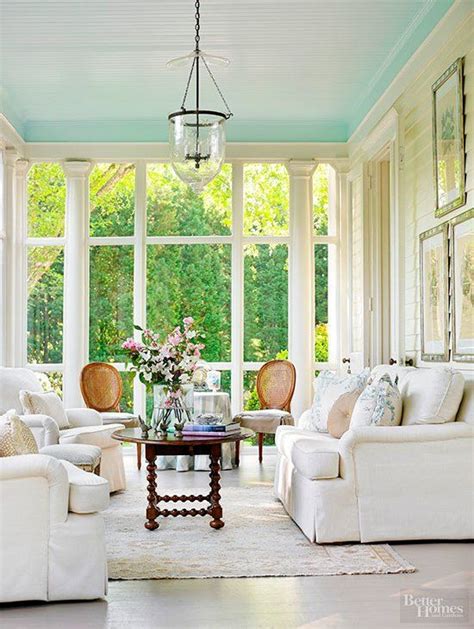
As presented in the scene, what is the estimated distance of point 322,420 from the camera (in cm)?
607

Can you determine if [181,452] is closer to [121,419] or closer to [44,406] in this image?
[44,406]

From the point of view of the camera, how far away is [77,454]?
5.48 m

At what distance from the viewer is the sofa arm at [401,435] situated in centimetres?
477

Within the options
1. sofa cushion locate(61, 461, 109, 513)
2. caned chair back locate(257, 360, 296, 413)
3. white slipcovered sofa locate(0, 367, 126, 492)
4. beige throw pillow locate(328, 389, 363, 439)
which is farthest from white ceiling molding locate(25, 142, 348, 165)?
sofa cushion locate(61, 461, 109, 513)

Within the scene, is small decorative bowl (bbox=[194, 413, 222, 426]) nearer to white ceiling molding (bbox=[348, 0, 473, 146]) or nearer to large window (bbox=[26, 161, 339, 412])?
white ceiling molding (bbox=[348, 0, 473, 146])

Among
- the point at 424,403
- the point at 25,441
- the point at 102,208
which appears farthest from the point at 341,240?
the point at 25,441

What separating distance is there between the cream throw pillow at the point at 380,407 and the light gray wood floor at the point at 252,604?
931mm

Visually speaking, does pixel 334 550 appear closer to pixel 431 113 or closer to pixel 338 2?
pixel 431 113

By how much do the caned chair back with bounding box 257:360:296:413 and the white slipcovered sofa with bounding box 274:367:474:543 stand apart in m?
3.55

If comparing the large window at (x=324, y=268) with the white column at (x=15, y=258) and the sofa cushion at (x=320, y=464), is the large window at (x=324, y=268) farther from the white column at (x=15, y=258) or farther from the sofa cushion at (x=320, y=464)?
the sofa cushion at (x=320, y=464)

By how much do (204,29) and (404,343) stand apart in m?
2.71

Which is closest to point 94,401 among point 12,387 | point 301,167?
point 12,387

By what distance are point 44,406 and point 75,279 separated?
2.89 meters

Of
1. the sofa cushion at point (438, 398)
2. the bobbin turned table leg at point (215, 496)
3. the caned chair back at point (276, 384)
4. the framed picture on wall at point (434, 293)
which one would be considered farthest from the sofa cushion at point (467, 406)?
the caned chair back at point (276, 384)
